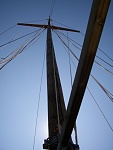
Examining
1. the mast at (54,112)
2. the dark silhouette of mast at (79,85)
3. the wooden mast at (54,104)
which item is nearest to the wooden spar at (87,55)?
the dark silhouette of mast at (79,85)

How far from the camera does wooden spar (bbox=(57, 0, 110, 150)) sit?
48.7 inches

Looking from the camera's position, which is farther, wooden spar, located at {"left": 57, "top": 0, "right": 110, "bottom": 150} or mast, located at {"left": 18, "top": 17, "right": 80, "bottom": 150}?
mast, located at {"left": 18, "top": 17, "right": 80, "bottom": 150}

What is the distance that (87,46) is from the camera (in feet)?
4.53

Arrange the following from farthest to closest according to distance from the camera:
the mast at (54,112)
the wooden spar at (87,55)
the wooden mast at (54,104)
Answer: the wooden mast at (54,104)
the mast at (54,112)
the wooden spar at (87,55)

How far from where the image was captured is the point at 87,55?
141 cm

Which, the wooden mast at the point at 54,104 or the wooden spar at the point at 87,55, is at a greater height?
the wooden mast at the point at 54,104

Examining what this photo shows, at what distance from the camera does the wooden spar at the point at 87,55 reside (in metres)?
1.24

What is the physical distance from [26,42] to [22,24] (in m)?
3.32

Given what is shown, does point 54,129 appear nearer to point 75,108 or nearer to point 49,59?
point 75,108

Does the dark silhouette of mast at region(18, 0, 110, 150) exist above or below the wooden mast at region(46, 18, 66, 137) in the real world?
below

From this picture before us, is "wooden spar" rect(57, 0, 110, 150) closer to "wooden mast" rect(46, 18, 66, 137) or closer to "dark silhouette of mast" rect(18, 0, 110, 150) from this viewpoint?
"dark silhouette of mast" rect(18, 0, 110, 150)

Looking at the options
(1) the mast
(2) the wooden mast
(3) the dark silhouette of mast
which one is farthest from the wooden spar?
(2) the wooden mast

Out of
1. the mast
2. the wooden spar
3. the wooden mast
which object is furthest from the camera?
the wooden mast

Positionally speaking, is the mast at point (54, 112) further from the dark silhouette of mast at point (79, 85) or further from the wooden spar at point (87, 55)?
the wooden spar at point (87, 55)
